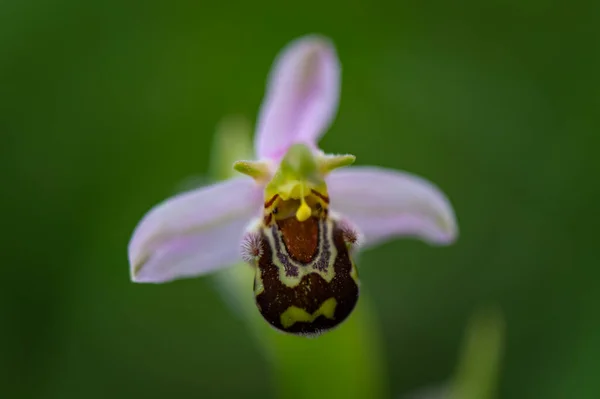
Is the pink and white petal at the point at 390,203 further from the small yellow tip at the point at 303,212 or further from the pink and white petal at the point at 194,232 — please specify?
the pink and white petal at the point at 194,232

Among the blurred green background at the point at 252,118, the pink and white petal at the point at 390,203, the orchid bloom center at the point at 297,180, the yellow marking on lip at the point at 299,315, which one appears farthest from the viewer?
the blurred green background at the point at 252,118

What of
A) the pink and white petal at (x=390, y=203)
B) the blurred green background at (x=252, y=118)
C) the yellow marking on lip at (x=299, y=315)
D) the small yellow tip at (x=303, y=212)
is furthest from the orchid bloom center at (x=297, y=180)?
the blurred green background at (x=252, y=118)

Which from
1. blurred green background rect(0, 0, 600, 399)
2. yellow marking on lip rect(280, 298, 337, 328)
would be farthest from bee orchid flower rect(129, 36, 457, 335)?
blurred green background rect(0, 0, 600, 399)

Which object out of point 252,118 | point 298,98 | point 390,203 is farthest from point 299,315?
point 252,118

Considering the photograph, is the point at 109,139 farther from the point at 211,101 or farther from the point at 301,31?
the point at 301,31

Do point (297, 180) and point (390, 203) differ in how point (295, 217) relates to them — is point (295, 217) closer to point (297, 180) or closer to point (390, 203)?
point (297, 180)

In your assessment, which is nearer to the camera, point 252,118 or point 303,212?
point 303,212

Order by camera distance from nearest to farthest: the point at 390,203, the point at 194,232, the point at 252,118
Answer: the point at 194,232 < the point at 390,203 < the point at 252,118

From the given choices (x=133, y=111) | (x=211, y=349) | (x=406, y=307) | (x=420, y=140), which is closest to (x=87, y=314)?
(x=211, y=349)
